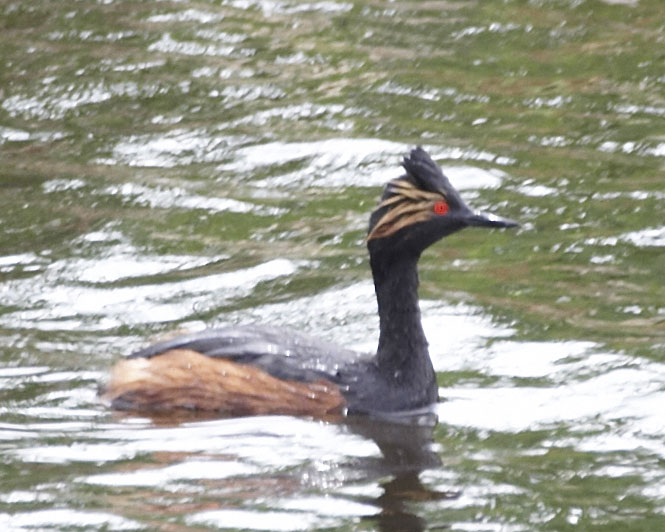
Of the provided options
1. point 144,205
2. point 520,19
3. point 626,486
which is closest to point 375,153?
point 144,205

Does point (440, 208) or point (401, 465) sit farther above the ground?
point (440, 208)

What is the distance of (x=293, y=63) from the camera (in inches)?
685

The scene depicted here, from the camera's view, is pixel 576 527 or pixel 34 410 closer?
pixel 576 527

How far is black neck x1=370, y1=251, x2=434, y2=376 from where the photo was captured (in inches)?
393

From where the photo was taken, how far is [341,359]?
9.95 metres

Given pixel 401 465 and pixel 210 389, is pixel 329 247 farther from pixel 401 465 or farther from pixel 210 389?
pixel 401 465

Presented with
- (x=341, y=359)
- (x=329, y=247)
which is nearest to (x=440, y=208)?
(x=341, y=359)

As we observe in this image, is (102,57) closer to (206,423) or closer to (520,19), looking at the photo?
(520,19)

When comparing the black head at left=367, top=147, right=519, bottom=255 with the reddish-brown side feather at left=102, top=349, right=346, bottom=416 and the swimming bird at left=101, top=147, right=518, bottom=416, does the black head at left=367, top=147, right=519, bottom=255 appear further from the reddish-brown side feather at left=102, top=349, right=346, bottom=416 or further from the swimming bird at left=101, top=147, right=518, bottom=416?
the reddish-brown side feather at left=102, top=349, right=346, bottom=416

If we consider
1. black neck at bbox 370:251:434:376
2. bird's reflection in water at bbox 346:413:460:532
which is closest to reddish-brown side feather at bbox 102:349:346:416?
bird's reflection in water at bbox 346:413:460:532

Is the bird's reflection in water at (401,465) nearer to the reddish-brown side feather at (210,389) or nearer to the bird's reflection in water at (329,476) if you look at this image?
the bird's reflection in water at (329,476)

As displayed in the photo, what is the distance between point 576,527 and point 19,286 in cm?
516

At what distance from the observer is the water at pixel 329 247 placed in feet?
28.7

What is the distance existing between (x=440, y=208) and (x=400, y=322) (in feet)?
2.33
